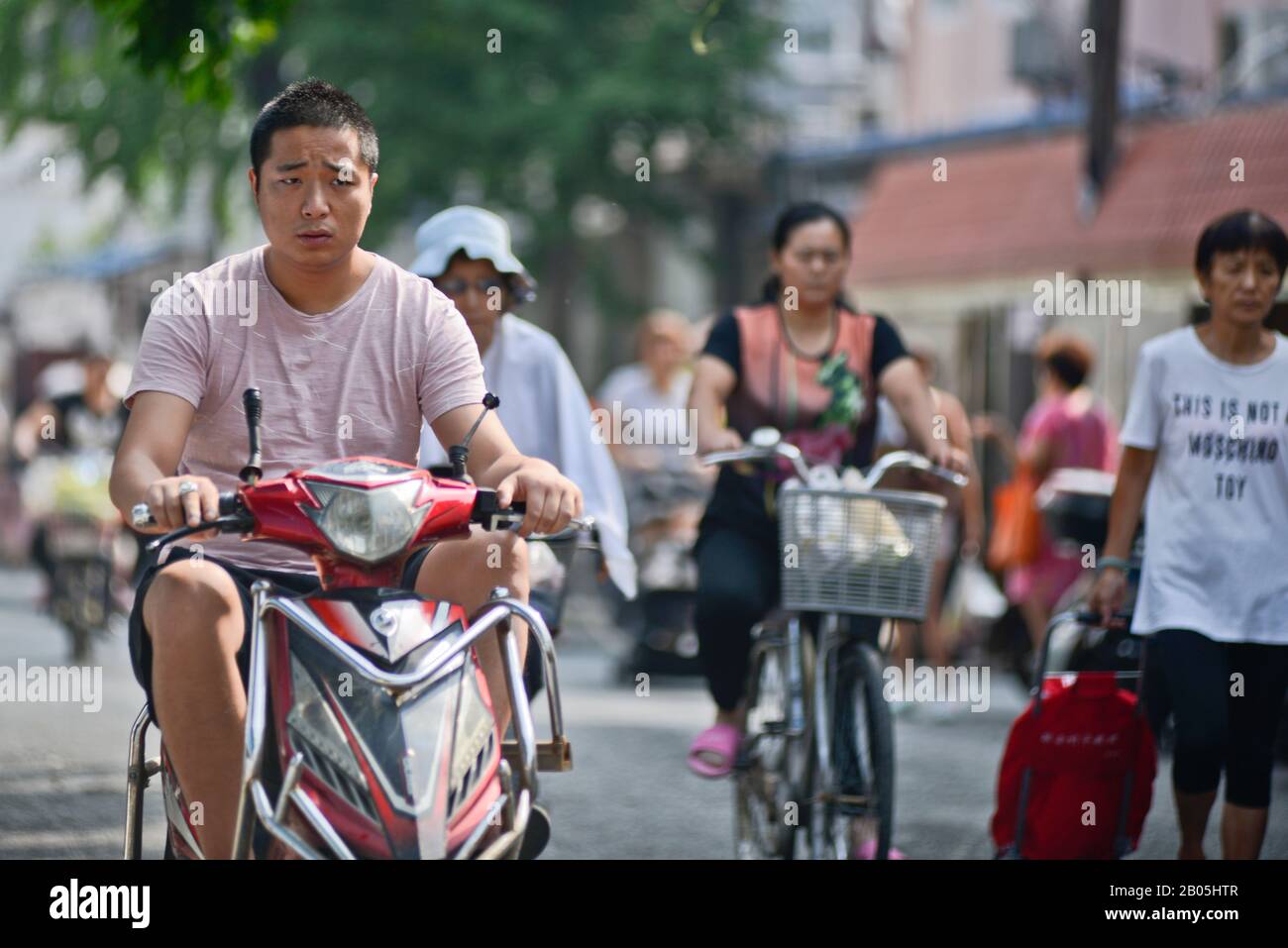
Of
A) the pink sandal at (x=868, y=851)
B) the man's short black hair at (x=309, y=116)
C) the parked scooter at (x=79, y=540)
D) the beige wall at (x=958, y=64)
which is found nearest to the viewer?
the man's short black hair at (x=309, y=116)

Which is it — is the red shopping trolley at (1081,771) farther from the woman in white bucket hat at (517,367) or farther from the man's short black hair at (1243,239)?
the woman in white bucket hat at (517,367)

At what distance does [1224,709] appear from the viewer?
5.48 m

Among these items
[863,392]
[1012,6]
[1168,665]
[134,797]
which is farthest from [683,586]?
[1012,6]

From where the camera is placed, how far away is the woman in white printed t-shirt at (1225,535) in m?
5.52

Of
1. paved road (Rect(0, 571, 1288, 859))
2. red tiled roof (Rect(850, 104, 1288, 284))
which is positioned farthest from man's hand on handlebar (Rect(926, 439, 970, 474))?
red tiled roof (Rect(850, 104, 1288, 284))

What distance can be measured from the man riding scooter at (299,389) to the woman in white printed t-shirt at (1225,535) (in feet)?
6.58

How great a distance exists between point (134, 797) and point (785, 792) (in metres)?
2.24

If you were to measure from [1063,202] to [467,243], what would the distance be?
13551 millimetres

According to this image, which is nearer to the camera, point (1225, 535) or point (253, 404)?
point (253, 404)

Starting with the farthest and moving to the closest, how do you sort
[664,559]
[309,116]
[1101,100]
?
[1101,100]
[664,559]
[309,116]

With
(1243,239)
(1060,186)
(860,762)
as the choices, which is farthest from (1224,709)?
(1060,186)

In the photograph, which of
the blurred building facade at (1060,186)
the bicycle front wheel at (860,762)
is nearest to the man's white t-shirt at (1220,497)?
the bicycle front wheel at (860,762)

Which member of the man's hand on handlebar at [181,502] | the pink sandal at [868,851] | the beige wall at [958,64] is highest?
the beige wall at [958,64]

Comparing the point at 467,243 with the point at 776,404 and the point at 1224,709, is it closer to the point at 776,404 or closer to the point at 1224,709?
the point at 776,404
